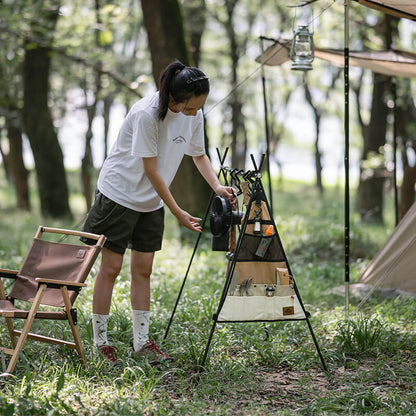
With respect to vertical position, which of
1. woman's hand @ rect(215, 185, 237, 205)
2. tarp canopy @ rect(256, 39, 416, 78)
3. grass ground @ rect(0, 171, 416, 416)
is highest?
tarp canopy @ rect(256, 39, 416, 78)

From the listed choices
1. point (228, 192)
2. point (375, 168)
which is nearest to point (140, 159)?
point (228, 192)

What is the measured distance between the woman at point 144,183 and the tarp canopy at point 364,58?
1.90 m

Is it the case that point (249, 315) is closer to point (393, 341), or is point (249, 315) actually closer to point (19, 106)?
point (393, 341)

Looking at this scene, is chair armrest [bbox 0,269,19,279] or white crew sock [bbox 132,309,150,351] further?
white crew sock [bbox 132,309,150,351]

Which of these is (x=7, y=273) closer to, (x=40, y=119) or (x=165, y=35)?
(x=165, y=35)

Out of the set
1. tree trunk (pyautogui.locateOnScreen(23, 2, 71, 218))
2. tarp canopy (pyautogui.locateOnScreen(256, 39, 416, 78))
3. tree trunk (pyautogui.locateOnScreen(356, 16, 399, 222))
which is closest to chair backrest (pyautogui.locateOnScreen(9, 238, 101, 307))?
tarp canopy (pyautogui.locateOnScreen(256, 39, 416, 78))

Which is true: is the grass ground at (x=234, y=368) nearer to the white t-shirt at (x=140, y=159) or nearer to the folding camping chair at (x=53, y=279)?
the folding camping chair at (x=53, y=279)

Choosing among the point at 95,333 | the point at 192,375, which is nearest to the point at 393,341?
the point at 192,375

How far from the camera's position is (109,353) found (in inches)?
140

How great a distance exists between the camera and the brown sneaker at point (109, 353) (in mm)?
3514

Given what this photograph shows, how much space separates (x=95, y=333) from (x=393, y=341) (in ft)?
6.87

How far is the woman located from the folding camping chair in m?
0.15

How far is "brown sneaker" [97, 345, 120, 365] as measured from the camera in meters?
3.51

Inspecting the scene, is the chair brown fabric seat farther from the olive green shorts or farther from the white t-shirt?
the white t-shirt
